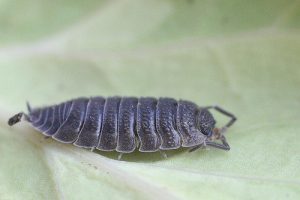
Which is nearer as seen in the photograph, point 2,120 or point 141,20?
point 2,120

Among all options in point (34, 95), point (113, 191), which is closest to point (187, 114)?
point (113, 191)

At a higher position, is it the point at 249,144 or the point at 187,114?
the point at 187,114

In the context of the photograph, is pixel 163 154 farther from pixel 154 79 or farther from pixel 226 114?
pixel 154 79

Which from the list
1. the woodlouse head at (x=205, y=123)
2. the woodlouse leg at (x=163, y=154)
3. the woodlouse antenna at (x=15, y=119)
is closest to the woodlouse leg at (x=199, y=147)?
the woodlouse head at (x=205, y=123)

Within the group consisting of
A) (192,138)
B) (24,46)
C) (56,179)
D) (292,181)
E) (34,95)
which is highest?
(24,46)

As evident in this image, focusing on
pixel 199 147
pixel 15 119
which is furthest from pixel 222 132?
pixel 15 119

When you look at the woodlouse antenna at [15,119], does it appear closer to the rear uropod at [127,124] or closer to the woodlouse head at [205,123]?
the rear uropod at [127,124]

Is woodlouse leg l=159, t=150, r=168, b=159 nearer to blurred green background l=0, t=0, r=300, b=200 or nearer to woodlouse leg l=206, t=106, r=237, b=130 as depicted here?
blurred green background l=0, t=0, r=300, b=200

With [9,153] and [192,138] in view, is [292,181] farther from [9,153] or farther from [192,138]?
[9,153]
